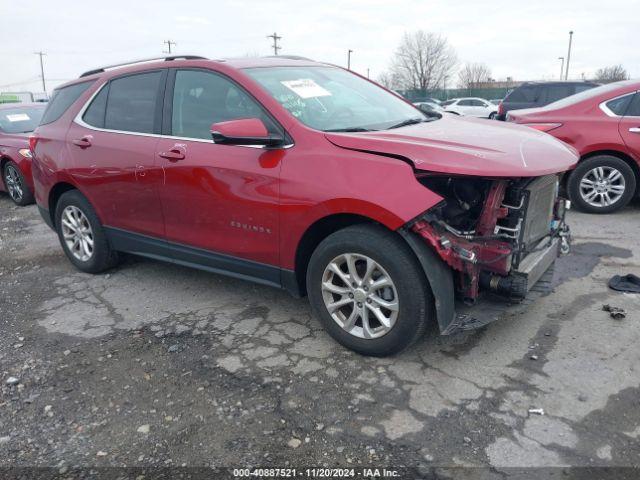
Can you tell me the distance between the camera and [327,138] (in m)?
3.14

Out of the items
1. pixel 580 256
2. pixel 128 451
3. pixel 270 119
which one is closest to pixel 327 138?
pixel 270 119

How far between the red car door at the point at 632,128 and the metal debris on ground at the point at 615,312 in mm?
3039

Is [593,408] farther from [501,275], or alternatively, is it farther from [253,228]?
[253,228]

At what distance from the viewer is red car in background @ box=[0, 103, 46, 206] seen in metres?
8.16

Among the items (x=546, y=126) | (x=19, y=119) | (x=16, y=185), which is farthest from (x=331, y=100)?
(x=19, y=119)

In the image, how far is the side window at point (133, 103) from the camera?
13.3 ft

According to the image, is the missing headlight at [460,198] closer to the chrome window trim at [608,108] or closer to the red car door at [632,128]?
the red car door at [632,128]

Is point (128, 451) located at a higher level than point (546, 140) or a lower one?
lower

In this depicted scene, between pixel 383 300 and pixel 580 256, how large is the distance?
274cm

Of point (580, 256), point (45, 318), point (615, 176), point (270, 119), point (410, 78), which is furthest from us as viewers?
point (410, 78)

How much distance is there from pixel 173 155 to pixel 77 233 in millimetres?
1792

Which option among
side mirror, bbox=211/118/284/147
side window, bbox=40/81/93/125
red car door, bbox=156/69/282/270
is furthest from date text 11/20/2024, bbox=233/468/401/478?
side window, bbox=40/81/93/125

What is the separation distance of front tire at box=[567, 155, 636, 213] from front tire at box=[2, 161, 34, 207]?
809cm

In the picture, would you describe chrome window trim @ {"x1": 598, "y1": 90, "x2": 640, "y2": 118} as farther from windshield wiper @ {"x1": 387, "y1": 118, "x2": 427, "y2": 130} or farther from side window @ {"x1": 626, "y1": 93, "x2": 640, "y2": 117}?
windshield wiper @ {"x1": 387, "y1": 118, "x2": 427, "y2": 130}
